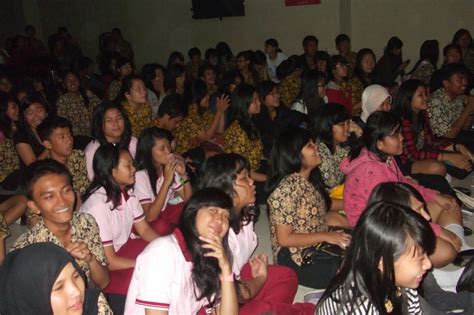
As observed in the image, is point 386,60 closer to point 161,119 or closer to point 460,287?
point 161,119

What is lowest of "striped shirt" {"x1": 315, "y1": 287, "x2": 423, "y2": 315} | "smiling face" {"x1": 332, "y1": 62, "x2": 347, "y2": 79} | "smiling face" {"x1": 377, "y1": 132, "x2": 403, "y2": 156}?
"striped shirt" {"x1": 315, "y1": 287, "x2": 423, "y2": 315}

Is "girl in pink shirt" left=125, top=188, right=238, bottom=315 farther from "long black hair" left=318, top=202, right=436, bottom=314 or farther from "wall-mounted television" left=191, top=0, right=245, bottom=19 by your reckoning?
"wall-mounted television" left=191, top=0, right=245, bottom=19

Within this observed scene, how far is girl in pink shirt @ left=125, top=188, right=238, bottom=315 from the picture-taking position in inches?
69.2

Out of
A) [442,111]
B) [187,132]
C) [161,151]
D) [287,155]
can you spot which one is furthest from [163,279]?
[442,111]

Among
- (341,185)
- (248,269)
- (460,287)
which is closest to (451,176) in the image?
(341,185)

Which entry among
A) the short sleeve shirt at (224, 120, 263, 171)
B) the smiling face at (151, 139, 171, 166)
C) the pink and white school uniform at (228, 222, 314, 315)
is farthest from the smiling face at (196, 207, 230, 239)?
the short sleeve shirt at (224, 120, 263, 171)

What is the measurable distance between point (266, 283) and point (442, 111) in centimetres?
278

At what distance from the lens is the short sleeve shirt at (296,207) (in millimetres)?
2471

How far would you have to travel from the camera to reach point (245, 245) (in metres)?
2.34

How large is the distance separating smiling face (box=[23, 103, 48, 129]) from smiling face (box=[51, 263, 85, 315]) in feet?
8.23

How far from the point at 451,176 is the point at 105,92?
413 cm

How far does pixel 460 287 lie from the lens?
2252mm

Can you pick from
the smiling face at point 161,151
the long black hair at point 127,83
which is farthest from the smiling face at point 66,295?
the long black hair at point 127,83

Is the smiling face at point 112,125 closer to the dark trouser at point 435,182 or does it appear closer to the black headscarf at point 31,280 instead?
the black headscarf at point 31,280
